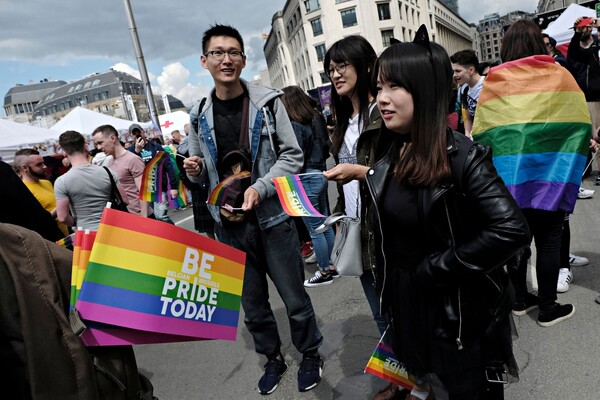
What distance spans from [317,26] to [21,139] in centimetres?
4547

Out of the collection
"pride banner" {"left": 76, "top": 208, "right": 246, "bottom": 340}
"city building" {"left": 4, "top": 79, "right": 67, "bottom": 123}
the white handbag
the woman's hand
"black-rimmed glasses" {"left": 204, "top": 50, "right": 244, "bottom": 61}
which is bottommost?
the white handbag

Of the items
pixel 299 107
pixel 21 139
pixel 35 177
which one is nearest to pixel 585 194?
pixel 299 107

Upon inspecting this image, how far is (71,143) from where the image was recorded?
3.58 metres

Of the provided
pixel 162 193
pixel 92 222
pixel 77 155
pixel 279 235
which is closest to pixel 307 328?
pixel 279 235

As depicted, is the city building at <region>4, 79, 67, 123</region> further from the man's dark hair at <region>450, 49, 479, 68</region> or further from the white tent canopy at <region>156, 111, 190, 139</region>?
the man's dark hair at <region>450, 49, 479, 68</region>

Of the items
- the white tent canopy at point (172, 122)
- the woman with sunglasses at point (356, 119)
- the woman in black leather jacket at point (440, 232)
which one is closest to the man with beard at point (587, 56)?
the woman with sunglasses at point (356, 119)

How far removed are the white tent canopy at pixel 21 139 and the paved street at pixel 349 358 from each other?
8751 millimetres

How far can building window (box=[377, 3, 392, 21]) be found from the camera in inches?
1906

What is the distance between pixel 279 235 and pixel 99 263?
140 cm

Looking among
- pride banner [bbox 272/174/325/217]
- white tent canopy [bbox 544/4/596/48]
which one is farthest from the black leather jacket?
white tent canopy [bbox 544/4/596/48]

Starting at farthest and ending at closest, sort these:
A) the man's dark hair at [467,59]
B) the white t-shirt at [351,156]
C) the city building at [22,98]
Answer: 1. the city building at [22,98]
2. the man's dark hair at [467,59]
3. the white t-shirt at [351,156]

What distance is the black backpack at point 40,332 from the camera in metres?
1.03

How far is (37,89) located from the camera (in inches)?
4257

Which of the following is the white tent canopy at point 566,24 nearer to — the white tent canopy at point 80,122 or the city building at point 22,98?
the white tent canopy at point 80,122
